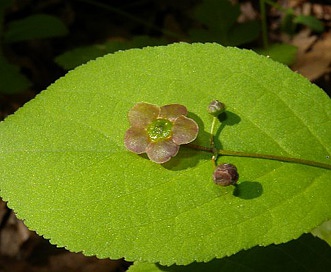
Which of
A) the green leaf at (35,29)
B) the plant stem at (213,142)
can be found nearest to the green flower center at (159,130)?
the plant stem at (213,142)

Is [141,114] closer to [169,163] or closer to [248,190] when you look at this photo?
[169,163]

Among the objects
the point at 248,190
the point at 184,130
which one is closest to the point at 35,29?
the point at 184,130

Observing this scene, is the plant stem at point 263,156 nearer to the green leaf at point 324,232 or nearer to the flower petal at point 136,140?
the flower petal at point 136,140

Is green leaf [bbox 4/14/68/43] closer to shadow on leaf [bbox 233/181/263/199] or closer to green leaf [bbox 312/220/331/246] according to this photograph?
green leaf [bbox 312/220/331/246]

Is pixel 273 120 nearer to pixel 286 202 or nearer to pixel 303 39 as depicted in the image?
pixel 286 202

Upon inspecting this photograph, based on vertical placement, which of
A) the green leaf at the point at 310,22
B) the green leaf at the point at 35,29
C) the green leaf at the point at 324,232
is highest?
the green leaf at the point at 310,22

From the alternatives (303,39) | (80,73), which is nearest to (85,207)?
(80,73)
